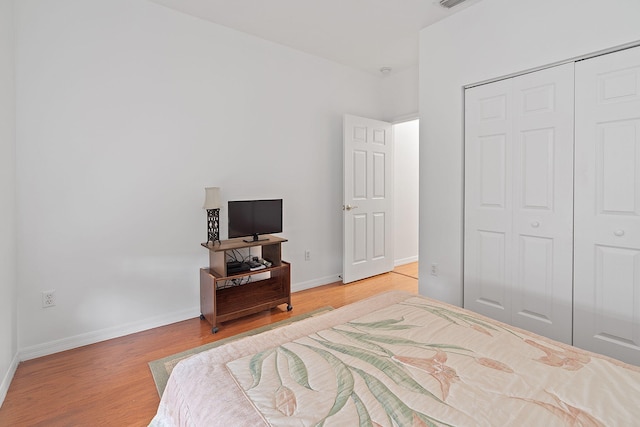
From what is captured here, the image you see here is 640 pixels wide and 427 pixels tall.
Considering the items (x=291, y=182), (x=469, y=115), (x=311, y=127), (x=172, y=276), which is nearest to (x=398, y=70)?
(x=311, y=127)

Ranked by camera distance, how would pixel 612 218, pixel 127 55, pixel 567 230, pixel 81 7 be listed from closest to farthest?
pixel 612 218
pixel 567 230
pixel 81 7
pixel 127 55

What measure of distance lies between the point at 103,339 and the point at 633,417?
312 cm

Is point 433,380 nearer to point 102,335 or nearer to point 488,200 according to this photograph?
point 488,200

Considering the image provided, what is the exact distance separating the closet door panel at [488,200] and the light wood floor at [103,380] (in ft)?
5.71

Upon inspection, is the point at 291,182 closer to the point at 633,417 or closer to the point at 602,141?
the point at 602,141

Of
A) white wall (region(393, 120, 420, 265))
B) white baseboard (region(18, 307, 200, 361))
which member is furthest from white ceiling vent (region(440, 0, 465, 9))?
white baseboard (region(18, 307, 200, 361))

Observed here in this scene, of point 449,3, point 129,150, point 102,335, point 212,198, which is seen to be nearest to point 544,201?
point 449,3

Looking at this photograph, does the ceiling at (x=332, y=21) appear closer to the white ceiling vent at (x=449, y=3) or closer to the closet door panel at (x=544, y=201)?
the white ceiling vent at (x=449, y=3)

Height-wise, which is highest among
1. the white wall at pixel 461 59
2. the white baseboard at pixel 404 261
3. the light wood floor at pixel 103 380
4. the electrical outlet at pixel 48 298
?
the white wall at pixel 461 59

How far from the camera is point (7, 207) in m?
2.05

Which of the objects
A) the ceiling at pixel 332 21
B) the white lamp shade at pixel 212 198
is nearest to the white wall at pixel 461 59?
the ceiling at pixel 332 21

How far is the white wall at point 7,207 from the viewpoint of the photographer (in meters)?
1.93

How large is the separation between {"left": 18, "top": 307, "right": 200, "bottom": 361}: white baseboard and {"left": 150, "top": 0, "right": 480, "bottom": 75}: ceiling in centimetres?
272

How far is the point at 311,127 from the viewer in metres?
3.83
